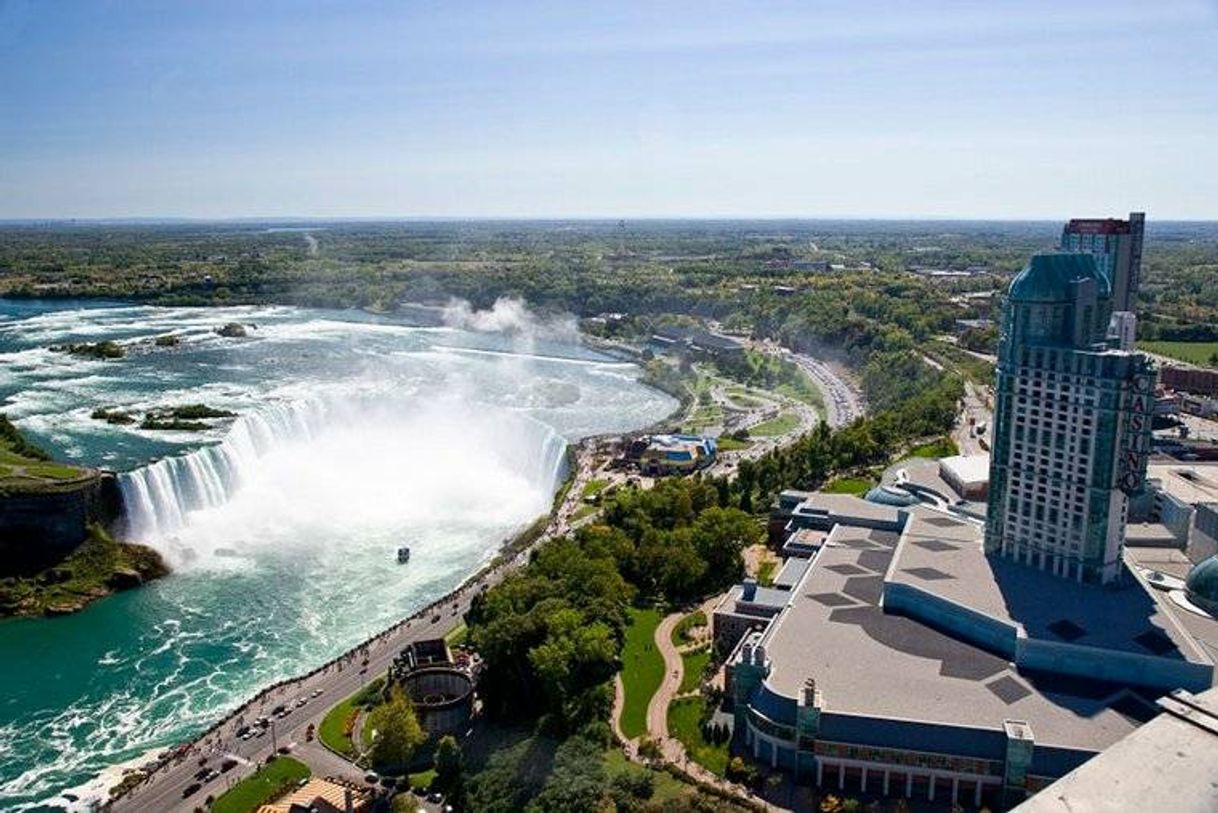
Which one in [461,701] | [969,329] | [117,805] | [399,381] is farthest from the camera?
[969,329]

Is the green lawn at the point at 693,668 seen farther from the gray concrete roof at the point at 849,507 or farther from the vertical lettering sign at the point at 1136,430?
the vertical lettering sign at the point at 1136,430

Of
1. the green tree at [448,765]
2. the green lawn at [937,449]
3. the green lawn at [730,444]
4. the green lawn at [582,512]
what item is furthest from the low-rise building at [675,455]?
the green tree at [448,765]

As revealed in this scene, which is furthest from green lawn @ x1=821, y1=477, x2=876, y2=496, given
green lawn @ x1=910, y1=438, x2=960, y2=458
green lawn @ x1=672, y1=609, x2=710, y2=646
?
green lawn @ x1=672, y1=609, x2=710, y2=646

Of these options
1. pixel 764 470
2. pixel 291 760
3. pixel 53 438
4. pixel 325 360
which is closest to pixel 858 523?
pixel 764 470

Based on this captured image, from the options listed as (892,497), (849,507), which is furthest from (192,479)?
(892,497)

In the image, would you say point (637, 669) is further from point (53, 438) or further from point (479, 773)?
point (53, 438)

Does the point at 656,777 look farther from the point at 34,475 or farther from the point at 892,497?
the point at 34,475
